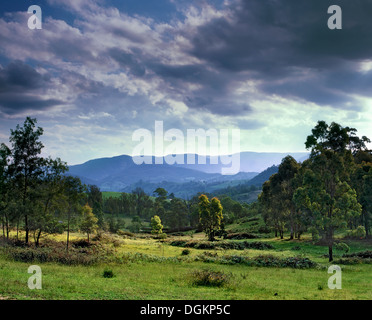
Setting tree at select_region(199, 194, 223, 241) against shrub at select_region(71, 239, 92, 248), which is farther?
tree at select_region(199, 194, 223, 241)

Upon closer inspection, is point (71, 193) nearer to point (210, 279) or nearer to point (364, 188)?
point (210, 279)

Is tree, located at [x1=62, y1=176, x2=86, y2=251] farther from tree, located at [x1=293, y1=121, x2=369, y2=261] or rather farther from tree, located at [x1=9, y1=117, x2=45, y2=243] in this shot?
tree, located at [x1=293, y1=121, x2=369, y2=261]

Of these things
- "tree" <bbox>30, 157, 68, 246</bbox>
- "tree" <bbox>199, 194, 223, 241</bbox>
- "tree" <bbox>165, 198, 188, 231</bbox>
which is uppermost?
"tree" <bbox>30, 157, 68, 246</bbox>

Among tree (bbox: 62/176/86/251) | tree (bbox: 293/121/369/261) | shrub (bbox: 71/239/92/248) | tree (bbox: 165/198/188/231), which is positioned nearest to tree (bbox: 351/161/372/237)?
tree (bbox: 293/121/369/261)

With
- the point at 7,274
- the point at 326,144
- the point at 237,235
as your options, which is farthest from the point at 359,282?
the point at 237,235

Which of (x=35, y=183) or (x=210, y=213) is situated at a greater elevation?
(x=35, y=183)

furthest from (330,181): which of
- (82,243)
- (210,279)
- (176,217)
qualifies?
(176,217)

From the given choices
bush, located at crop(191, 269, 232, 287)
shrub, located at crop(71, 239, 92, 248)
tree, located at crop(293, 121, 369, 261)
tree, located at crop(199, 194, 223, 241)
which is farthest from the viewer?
tree, located at crop(199, 194, 223, 241)

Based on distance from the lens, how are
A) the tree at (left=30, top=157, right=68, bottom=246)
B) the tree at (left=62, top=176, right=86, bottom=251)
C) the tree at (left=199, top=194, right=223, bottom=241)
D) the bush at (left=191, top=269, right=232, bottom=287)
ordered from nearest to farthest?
the bush at (left=191, top=269, right=232, bottom=287)
the tree at (left=30, top=157, right=68, bottom=246)
the tree at (left=62, top=176, right=86, bottom=251)
the tree at (left=199, top=194, right=223, bottom=241)

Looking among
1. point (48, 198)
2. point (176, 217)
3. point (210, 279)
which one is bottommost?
→ point (176, 217)

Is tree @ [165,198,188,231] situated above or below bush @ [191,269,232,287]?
below

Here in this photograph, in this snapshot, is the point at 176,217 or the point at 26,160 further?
the point at 176,217
